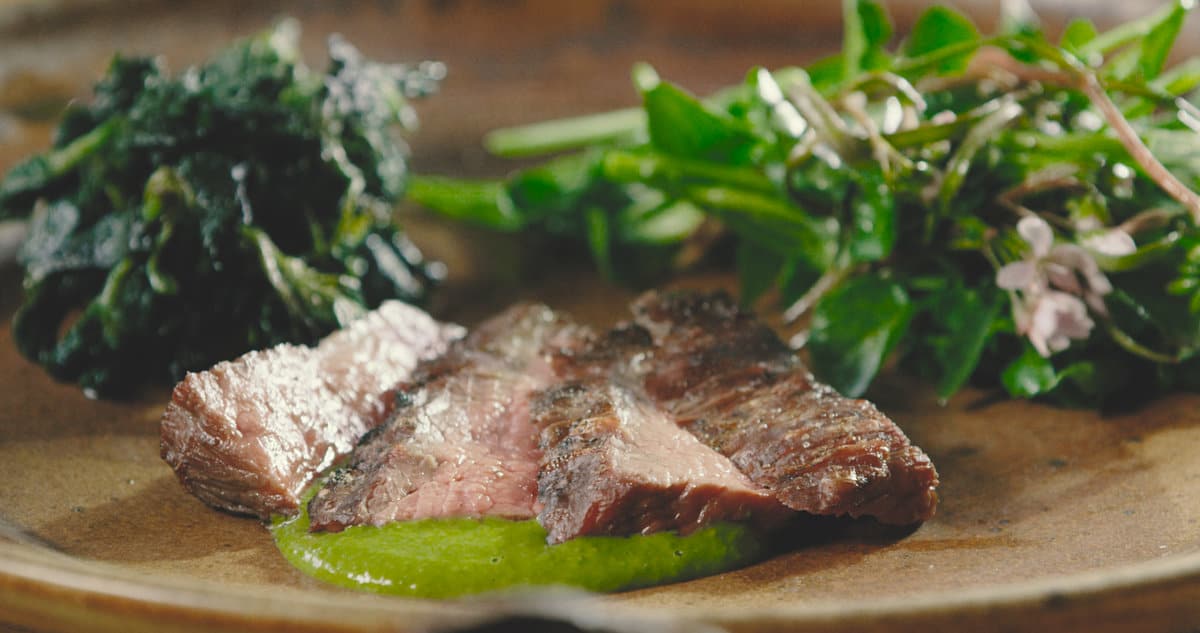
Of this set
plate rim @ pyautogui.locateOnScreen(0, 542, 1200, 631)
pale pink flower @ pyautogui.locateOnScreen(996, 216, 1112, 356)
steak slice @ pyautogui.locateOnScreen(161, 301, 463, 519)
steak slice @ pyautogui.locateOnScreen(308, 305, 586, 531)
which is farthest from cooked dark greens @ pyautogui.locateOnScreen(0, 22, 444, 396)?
pale pink flower @ pyautogui.locateOnScreen(996, 216, 1112, 356)

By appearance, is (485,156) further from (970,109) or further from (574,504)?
(574,504)

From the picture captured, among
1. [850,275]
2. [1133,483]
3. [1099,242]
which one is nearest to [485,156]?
[850,275]

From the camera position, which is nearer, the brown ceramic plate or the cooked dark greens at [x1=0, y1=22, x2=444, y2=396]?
the brown ceramic plate

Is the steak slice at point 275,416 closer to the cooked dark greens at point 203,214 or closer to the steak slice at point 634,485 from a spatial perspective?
the cooked dark greens at point 203,214

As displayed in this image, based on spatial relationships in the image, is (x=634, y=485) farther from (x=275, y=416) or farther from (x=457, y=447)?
(x=275, y=416)

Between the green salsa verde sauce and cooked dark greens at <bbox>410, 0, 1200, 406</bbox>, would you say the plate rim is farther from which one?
cooked dark greens at <bbox>410, 0, 1200, 406</bbox>

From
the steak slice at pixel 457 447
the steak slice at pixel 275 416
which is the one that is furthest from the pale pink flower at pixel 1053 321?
the steak slice at pixel 275 416
